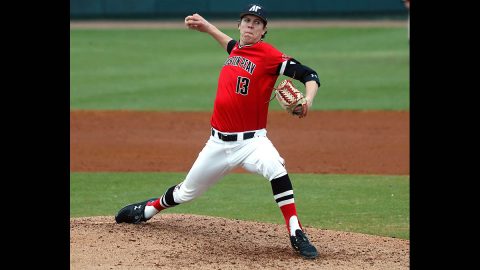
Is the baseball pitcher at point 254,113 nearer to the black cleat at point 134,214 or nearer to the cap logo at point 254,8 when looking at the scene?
the cap logo at point 254,8

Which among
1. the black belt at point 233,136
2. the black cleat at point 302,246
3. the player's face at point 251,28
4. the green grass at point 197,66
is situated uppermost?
the player's face at point 251,28

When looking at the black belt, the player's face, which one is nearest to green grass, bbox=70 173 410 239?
the black belt

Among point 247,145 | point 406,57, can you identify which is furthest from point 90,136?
point 406,57

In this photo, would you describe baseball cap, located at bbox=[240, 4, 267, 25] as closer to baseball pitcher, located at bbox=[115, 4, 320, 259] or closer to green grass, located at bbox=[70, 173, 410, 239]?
baseball pitcher, located at bbox=[115, 4, 320, 259]

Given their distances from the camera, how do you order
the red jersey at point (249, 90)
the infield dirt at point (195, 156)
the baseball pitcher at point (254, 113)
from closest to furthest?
the infield dirt at point (195, 156), the baseball pitcher at point (254, 113), the red jersey at point (249, 90)

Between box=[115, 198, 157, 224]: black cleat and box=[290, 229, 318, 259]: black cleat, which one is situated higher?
box=[290, 229, 318, 259]: black cleat

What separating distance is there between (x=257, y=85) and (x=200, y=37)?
2207cm

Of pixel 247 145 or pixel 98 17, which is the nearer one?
pixel 247 145

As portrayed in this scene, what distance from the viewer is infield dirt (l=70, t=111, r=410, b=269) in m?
6.49

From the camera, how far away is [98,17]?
32688 mm

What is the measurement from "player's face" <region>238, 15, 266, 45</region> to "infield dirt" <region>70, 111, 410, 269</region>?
1.58m

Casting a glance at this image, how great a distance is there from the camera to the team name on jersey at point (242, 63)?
266 inches

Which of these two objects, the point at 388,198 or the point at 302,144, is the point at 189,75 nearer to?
the point at 302,144

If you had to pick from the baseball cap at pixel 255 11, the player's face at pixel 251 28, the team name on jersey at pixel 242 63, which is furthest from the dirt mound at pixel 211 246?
the baseball cap at pixel 255 11
